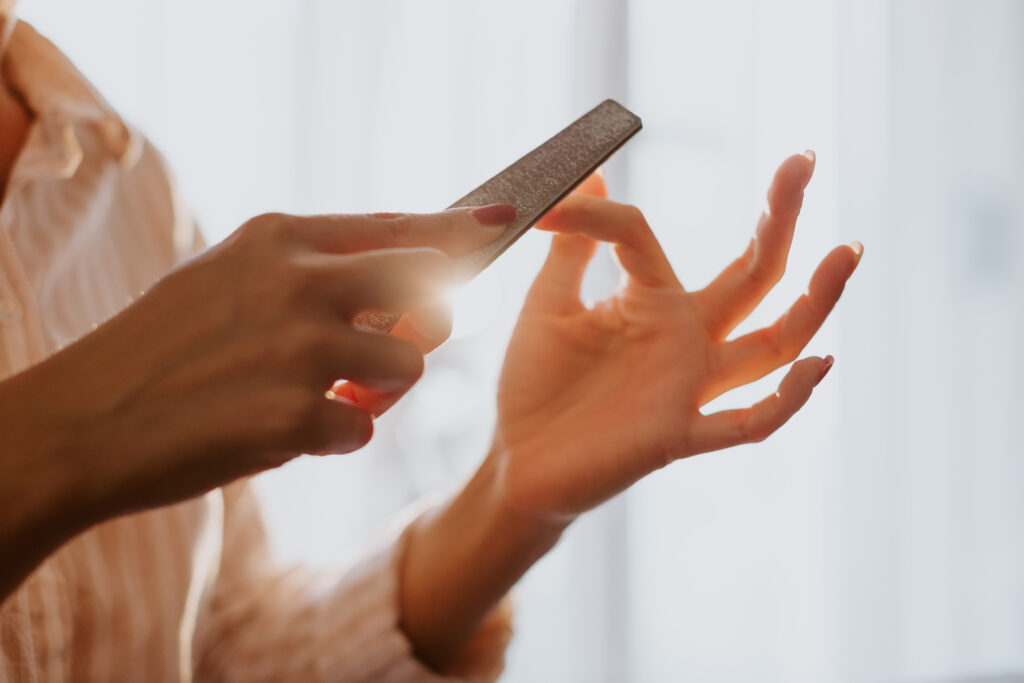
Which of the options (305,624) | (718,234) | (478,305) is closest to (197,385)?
(305,624)

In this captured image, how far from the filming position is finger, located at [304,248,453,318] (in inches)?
10.5

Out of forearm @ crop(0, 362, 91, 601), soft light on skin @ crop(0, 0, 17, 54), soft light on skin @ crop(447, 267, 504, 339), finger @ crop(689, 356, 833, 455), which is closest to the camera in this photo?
forearm @ crop(0, 362, 91, 601)

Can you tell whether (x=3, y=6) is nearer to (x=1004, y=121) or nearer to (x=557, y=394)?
(x=557, y=394)

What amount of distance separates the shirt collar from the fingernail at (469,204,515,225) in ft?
1.21

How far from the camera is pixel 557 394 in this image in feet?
1.53

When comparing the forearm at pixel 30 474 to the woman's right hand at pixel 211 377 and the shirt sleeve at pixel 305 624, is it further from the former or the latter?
the shirt sleeve at pixel 305 624

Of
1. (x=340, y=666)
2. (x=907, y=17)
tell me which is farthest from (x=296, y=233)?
(x=907, y=17)

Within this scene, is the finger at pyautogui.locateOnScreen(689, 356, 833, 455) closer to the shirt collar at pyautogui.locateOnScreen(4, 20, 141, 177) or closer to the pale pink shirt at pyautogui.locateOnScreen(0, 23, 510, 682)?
the pale pink shirt at pyautogui.locateOnScreen(0, 23, 510, 682)

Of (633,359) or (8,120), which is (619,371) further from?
(8,120)

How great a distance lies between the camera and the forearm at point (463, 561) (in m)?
0.49

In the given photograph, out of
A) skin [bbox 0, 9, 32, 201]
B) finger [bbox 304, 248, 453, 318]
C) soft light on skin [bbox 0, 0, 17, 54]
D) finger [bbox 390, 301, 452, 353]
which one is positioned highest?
soft light on skin [bbox 0, 0, 17, 54]

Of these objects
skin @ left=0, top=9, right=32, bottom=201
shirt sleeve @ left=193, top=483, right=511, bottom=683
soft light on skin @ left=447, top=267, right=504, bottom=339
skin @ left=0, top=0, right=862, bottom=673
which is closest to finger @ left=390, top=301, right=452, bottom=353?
skin @ left=0, top=0, right=862, bottom=673

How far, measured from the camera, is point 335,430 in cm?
27

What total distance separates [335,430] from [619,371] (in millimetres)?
220
